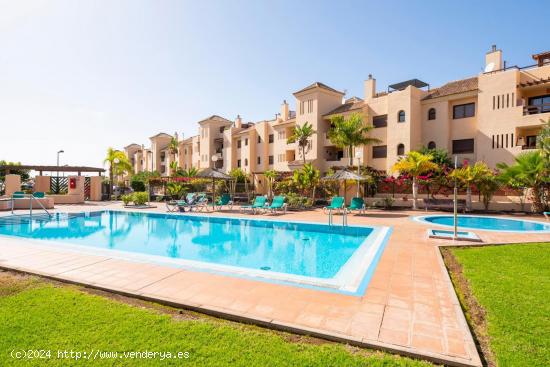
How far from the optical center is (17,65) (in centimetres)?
1218

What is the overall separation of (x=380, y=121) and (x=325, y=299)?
2714 cm

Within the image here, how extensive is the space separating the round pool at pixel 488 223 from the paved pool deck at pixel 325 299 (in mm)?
8094

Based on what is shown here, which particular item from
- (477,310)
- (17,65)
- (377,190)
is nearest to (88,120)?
(17,65)

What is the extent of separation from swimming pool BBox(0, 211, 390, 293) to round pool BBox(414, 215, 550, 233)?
476 centimetres

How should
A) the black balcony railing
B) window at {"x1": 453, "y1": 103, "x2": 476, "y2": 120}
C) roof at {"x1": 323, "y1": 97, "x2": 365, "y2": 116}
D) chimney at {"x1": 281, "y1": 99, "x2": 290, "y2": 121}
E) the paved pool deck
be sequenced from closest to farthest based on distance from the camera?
the paved pool deck → the black balcony railing → window at {"x1": 453, "y1": 103, "x2": 476, "y2": 120} → roof at {"x1": 323, "y1": 97, "x2": 365, "y2": 116} → chimney at {"x1": 281, "y1": 99, "x2": 290, "y2": 121}

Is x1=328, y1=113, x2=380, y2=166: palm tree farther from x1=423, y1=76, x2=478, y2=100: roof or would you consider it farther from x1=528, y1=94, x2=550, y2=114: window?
x1=528, y1=94, x2=550, y2=114: window

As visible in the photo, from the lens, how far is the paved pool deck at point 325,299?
11.8 feet

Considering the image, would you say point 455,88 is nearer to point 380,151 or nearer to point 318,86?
point 380,151

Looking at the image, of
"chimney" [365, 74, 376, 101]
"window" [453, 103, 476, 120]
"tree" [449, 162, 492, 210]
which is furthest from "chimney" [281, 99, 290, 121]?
"tree" [449, 162, 492, 210]

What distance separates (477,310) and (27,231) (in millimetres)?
16339

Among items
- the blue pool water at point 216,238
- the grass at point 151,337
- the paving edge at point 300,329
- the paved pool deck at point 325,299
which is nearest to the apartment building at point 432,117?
the blue pool water at point 216,238

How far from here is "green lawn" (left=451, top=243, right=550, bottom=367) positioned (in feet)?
10.7

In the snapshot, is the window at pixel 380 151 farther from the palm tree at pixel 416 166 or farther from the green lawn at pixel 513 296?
the green lawn at pixel 513 296

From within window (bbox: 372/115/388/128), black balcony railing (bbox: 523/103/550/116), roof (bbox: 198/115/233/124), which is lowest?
black balcony railing (bbox: 523/103/550/116)
